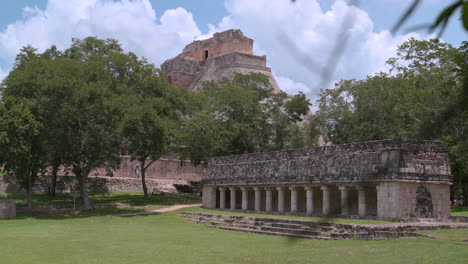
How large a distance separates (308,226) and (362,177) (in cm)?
733

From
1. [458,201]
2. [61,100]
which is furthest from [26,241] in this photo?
[458,201]

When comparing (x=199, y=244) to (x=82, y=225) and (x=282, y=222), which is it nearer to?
(x=282, y=222)

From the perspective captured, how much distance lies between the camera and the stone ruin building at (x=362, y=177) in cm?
1709

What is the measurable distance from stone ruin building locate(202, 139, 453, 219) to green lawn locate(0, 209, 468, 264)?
9.03 ft

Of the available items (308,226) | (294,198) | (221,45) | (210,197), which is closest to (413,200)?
(294,198)

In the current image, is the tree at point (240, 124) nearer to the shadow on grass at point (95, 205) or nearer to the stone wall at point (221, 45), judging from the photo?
the shadow on grass at point (95, 205)

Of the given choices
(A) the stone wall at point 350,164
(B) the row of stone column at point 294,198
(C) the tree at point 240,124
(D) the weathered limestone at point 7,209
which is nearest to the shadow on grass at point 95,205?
(D) the weathered limestone at point 7,209

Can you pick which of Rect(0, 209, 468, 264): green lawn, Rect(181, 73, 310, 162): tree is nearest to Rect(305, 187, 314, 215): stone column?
Rect(0, 209, 468, 264): green lawn

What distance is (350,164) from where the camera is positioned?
19172 mm

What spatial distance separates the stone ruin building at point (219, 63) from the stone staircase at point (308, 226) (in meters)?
45.4

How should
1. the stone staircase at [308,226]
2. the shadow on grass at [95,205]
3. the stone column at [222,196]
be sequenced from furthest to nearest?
the stone column at [222,196] → the shadow on grass at [95,205] → the stone staircase at [308,226]

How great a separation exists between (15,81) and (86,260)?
61.2ft

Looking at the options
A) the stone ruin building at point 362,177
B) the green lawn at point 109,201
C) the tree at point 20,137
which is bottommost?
the green lawn at point 109,201

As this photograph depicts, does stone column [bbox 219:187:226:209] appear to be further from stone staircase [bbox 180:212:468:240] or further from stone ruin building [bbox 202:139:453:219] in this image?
stone staircase [bbox 180:212:468:240]
